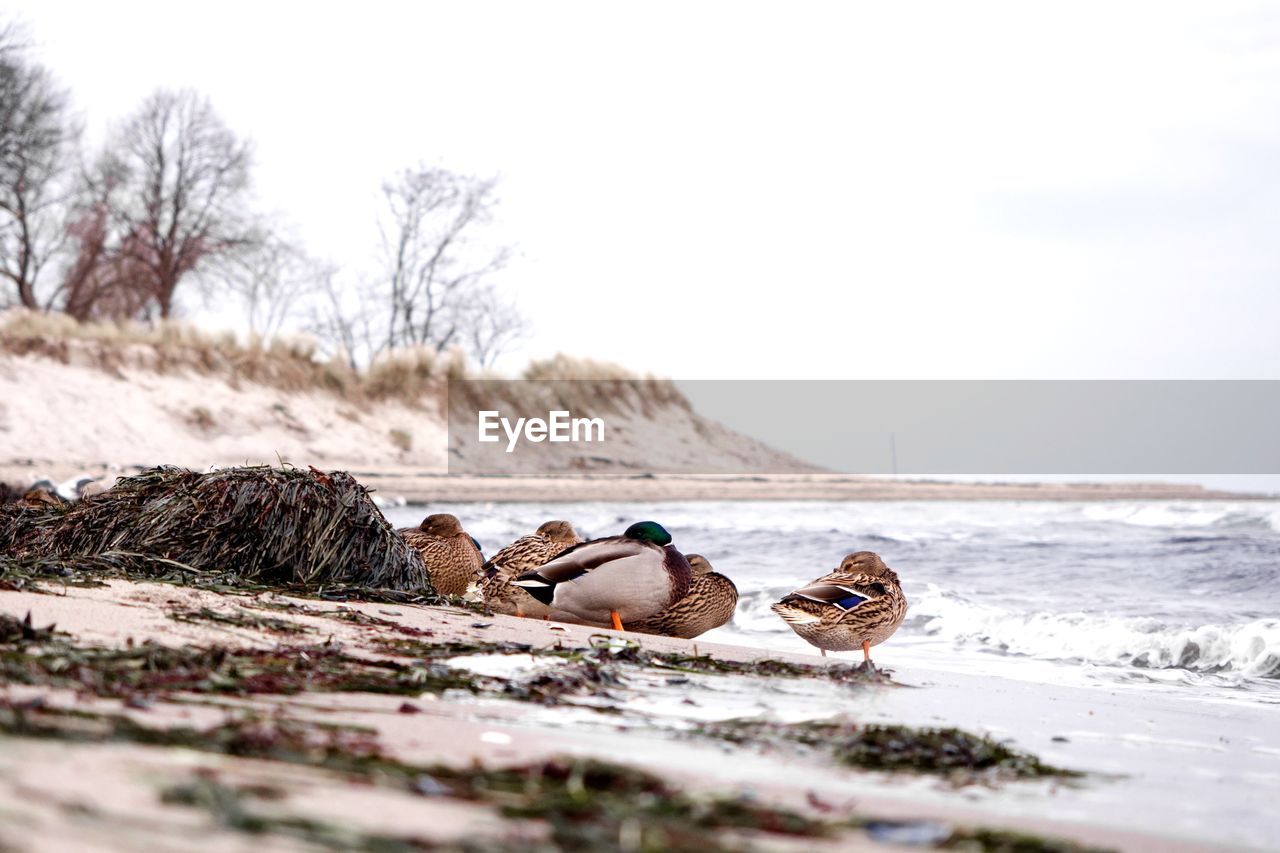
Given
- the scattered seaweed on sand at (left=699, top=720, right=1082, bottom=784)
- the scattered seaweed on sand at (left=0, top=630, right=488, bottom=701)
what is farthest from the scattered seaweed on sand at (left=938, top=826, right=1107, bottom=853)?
the scattered seaweed on sand at (left=0, top=630, right=488, bottom=701)

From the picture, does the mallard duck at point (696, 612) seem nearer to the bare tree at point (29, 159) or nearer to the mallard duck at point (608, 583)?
the mallard duck at point (608, 583)

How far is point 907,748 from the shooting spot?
3.54 metres

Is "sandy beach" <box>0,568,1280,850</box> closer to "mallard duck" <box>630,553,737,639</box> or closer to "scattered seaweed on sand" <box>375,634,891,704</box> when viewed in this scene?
"scattered seaweed on sand" <box>375,634,891,704</box>

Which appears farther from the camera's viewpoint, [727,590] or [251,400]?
[251,400]

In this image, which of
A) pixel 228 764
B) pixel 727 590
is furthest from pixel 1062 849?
pixel 727 590

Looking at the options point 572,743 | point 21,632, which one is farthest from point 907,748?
point 21,632

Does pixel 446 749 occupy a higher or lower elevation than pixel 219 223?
lower

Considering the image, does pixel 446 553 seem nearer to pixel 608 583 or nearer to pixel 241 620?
pixel 608 583

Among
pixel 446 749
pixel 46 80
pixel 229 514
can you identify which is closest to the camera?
pixel 446 749

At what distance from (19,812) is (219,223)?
47792mm

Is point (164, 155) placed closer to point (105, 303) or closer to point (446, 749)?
point (105, 303)

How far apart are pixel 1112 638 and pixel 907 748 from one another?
595 centimetres

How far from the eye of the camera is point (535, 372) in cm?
4491

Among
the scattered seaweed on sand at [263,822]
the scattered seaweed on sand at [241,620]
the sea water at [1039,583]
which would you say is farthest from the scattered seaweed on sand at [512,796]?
the sea water at [1039,583]
